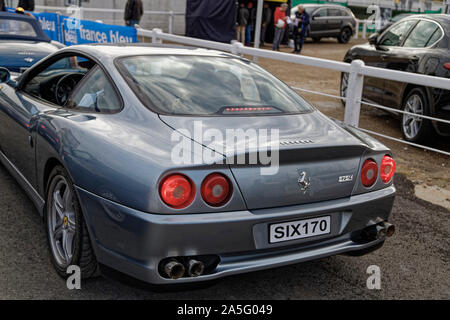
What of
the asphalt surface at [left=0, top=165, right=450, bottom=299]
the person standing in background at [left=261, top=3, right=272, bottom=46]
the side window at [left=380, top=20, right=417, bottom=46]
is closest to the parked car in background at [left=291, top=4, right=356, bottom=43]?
the person standing in background at [left=261, top=3, right=272, bottom=46]

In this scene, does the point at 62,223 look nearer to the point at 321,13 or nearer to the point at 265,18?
the point at 265,18

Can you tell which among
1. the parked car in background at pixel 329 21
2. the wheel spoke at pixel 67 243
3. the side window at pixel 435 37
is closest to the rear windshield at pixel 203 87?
the wheel spoke at pixel 67 243

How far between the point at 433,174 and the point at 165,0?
782 inches

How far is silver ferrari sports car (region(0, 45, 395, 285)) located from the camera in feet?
8.99

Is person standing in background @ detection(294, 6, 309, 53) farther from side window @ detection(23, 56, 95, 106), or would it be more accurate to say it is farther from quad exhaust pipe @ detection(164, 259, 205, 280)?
quad exhaust pipe @ detection(164, 259, 205, 280)

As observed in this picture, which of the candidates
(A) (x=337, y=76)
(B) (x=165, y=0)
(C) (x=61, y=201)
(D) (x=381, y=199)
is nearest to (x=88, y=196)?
(C) (x=61, y=201)

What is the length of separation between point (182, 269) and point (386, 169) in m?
1.44

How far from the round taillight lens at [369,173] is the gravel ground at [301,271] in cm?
70

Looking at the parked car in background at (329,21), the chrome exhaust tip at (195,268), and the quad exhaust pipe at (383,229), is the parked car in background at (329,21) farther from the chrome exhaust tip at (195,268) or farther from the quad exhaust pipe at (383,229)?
the chrome exhaust tip at (195,268)

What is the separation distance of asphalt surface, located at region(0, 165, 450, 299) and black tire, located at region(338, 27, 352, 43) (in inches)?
946

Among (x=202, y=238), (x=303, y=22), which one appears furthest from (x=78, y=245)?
(x=303, y=22)

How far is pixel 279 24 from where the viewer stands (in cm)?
2134
